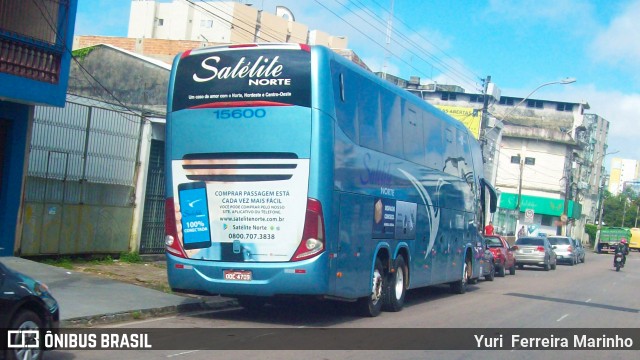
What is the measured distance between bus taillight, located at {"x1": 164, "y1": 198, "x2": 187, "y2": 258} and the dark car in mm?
4116

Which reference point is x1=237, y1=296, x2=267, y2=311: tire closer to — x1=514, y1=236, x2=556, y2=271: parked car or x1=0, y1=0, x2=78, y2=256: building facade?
x1=0, y1=0, x2=78, y2=256: building facade

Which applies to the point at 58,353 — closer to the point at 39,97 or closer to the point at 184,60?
the point at 184,60

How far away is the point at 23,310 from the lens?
7.34m

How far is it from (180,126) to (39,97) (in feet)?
15.0

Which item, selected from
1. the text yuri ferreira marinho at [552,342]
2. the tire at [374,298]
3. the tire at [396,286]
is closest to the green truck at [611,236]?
the tire at [396,286]

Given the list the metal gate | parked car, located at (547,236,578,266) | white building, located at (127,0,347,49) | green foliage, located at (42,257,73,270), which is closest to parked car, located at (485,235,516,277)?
parked car, located at (547,236,578,266)

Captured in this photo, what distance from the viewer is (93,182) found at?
17859mm

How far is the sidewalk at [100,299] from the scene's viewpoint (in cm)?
1116

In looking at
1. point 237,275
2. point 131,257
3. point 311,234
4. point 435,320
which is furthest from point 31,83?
point 435,320

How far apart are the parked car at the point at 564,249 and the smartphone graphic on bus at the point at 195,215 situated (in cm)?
3322

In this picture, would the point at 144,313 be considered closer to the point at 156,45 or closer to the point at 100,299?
the point at 100,299

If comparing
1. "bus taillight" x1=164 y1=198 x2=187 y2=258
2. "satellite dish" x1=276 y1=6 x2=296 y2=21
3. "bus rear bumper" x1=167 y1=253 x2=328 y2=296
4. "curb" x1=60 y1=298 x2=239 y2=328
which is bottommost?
"curb" x1=60 y1=298 x2=239 y2=328

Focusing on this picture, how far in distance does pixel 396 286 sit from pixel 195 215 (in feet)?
15.4

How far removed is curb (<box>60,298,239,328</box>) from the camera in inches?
419
